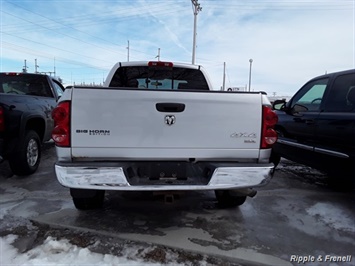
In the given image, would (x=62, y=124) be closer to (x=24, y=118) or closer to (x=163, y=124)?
(x=163, y=124)

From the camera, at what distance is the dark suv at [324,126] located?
3947 mm

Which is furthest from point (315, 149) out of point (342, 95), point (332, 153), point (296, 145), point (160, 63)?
point (160, 63)

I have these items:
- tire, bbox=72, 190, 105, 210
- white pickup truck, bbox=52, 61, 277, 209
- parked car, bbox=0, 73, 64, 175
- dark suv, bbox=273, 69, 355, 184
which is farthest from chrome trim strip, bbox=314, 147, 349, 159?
parked car, bbox=0, 73, 64, 175

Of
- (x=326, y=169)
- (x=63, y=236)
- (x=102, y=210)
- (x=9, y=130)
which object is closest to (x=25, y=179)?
(x=9, y=130)

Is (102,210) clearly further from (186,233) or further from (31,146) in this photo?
(31,146)

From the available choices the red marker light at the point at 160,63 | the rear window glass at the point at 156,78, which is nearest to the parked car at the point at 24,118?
the rear window glass at the point at 156,78

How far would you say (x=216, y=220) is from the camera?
3615 mm

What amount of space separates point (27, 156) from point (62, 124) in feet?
9.61

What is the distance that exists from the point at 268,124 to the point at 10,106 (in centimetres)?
390

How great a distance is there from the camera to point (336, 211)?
4.07 metres

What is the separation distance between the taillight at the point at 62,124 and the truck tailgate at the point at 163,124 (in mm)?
48

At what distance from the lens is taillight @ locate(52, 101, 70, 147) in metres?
2.70

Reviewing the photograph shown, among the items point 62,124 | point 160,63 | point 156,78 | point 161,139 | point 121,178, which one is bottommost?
point 121,178

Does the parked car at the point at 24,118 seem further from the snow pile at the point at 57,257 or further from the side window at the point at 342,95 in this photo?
the side window at the point at 342,95
